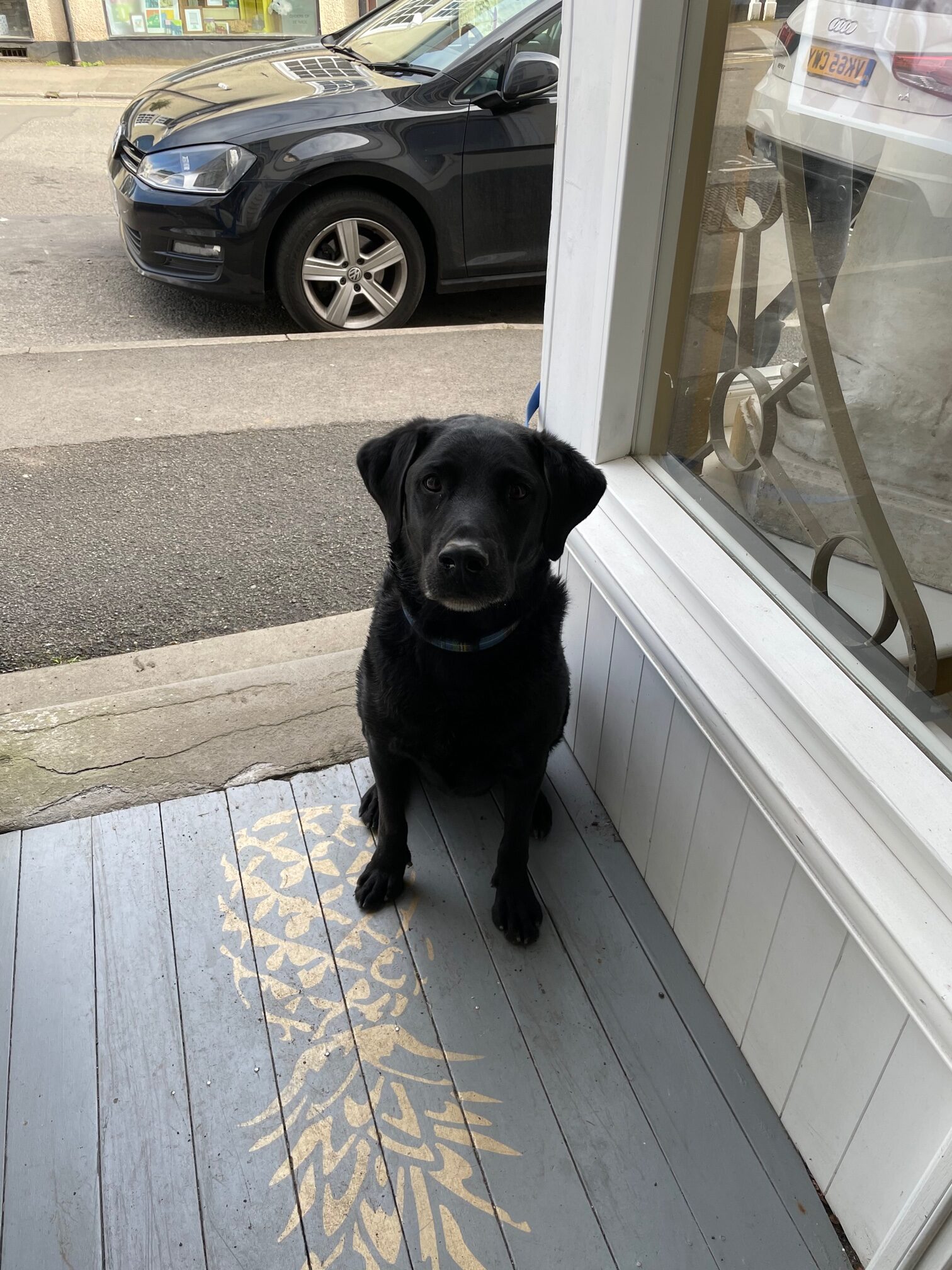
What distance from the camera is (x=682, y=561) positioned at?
1.77 m

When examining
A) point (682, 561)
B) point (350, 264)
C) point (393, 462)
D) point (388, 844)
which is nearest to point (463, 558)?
point (393, 462)

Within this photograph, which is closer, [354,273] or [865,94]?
[865,94]

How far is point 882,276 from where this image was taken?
64.2 inches

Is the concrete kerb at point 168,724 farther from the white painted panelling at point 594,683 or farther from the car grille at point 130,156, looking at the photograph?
the car grille at point 130,156

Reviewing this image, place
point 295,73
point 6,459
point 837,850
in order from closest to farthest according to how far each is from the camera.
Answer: point 837,850
point 6,459
point 295,73

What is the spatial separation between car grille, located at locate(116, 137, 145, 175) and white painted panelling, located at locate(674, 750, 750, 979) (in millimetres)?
4916

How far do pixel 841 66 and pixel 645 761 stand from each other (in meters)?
1.36

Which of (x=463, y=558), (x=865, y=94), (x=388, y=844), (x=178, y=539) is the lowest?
(x=178, y=539)

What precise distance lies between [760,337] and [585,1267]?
5.76ft

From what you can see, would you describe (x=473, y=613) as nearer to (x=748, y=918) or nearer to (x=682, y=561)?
(x=682, y=561)

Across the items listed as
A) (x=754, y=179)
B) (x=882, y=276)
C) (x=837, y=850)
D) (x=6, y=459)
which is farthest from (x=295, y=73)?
(x=837, y=850)

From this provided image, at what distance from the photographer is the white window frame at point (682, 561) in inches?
48.8

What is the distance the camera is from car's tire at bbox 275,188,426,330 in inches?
193

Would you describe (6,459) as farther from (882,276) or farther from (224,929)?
(882,276)
